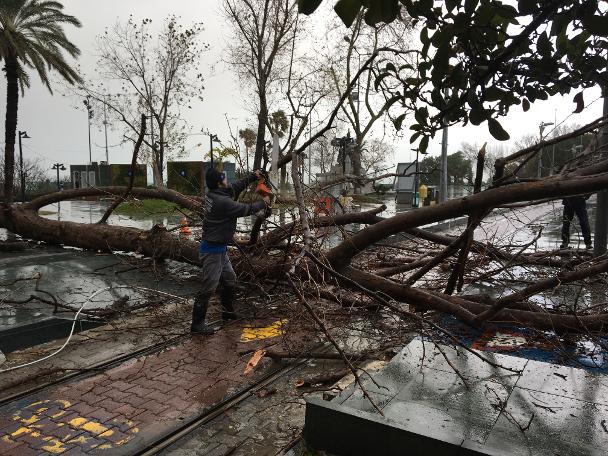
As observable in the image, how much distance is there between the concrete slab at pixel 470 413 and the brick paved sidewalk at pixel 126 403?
1.20 meters

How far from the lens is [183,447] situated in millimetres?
3320

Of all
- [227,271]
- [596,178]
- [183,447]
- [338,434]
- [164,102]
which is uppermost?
[164,102]

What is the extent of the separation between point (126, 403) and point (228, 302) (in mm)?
2307

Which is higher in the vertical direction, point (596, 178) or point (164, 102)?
point (164, 102)

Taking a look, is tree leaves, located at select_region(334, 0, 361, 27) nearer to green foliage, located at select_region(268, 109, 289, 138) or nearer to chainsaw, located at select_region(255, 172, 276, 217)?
chainsaw, located at select_region(255, 172, 276, 217)

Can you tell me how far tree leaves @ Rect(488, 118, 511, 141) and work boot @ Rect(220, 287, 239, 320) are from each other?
163 inches

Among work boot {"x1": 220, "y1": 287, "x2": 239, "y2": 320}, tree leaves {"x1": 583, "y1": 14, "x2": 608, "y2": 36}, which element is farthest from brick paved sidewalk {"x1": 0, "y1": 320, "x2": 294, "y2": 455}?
tree leaves {"x1": 583, "y1": 14, "x2": 608, "y2": 36}

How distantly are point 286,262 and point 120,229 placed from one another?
13.3 feet

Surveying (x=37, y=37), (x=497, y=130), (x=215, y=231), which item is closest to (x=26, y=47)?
(x=37, y=37)

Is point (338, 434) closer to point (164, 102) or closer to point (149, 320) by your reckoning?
point (149, 320)

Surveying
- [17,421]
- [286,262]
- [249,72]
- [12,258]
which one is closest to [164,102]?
[249,72]

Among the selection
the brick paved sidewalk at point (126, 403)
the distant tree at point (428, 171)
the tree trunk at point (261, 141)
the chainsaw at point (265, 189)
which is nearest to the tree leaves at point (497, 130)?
the distant tree at point (428, 171)

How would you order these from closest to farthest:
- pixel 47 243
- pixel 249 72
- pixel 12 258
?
pixel 12 258 → pixel 47 243 → pixel 249 72

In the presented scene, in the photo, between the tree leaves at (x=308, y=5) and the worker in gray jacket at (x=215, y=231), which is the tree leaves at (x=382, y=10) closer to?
the tree leaves at (x=308, y=5)
